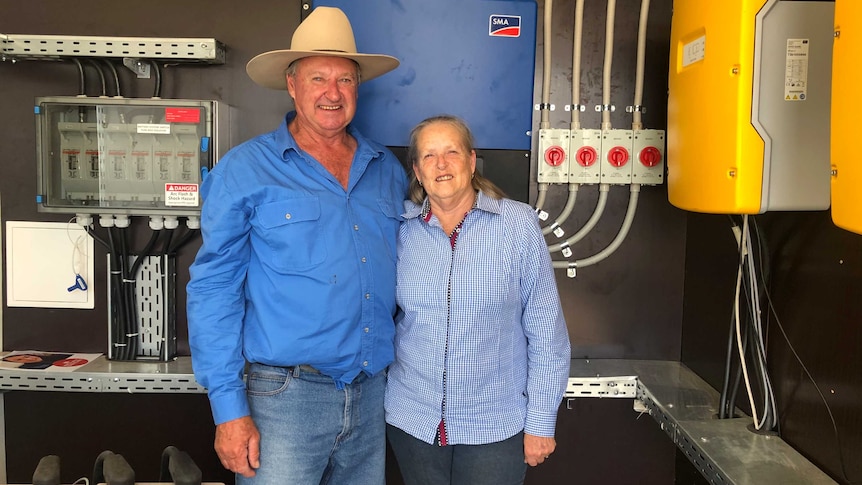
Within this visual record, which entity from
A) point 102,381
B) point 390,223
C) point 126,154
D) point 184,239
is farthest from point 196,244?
point 390,223

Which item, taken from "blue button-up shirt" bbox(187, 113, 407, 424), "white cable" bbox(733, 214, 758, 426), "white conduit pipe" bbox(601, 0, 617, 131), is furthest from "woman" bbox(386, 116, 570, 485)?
"white conduit pipe" bbox(601, 0, 617, 131)

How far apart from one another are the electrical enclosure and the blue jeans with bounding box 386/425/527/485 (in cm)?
105

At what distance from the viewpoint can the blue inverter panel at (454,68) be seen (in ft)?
7.32

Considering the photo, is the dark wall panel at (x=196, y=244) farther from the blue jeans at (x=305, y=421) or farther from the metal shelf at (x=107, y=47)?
the blue jeans at (x=305, y=421)

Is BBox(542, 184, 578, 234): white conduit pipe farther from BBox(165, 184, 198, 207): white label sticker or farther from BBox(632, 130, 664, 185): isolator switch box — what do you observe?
BBox(165, 184, 198, 207): white label sticker

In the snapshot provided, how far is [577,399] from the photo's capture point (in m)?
2.38

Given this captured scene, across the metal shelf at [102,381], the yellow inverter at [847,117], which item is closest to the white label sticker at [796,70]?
the yellow inverter at [847,117]

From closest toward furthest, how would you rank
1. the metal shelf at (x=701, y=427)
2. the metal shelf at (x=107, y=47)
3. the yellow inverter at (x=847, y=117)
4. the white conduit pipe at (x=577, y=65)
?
the yellow inverter at (x=847, y=117) < the metal shelf at (x=701, y=427) < the metal shelf at (x=107, y=47) < the white conduit pipe at (x=577, y=65)

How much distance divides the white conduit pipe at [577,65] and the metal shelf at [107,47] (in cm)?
115

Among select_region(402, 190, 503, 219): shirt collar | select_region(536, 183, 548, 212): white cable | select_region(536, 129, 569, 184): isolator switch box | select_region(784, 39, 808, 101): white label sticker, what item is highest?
select_region(784, 39, 808, 101): white label sticker

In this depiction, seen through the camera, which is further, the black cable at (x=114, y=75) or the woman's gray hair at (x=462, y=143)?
the black cable at (x=114, y=75)

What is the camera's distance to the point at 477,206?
1636mm

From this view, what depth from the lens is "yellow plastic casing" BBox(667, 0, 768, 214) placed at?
1.49 meters

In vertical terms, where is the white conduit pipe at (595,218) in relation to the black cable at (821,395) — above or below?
above
